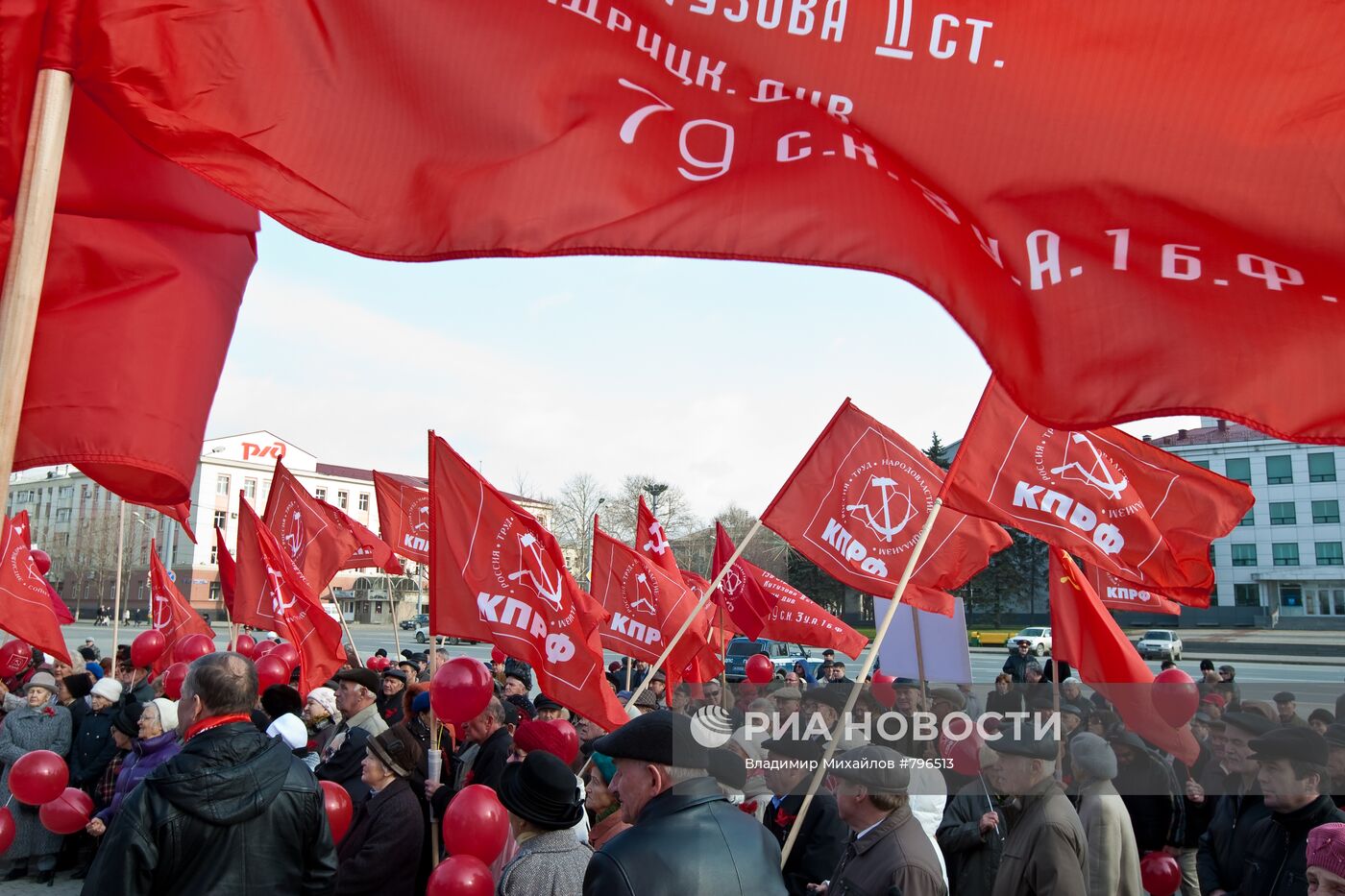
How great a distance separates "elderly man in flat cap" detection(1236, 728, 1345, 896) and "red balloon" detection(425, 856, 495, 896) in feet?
11.9

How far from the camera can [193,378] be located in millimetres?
3219

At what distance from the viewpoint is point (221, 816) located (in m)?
3.28

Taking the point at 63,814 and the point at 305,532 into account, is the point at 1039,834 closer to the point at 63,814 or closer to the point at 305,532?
the point at 63,814

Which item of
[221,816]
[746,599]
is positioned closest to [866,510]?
[746,599]

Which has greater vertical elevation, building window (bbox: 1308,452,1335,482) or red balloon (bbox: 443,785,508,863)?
building window (bbox: 1308,452,1335,482)

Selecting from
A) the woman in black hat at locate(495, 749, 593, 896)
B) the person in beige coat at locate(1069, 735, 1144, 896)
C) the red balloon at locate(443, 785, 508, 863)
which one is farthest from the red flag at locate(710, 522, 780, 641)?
the woman in black hat at locate(495, 749, 593, 896)

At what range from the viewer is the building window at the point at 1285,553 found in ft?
229

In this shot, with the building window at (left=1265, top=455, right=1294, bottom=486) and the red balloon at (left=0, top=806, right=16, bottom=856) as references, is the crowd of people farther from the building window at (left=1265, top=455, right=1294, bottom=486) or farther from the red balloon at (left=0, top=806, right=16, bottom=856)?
the building window at (left=1265, top=455, right=1294, bottom=486)

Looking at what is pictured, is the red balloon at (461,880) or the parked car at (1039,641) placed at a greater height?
the red balloon at (461,880)

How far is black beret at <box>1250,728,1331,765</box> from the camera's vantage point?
4852 mm

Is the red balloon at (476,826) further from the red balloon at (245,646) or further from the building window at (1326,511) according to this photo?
the building window at (1326,511)

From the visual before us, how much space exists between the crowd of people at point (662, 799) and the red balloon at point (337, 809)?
12cm

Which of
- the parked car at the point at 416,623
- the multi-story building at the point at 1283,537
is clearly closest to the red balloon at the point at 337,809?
the parked car at the point at 416,623

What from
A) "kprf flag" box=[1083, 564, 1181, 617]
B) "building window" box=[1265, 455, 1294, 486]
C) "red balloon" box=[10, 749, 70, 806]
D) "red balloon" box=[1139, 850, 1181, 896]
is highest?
"building window" box=[1265, 455, 1294, 486]
